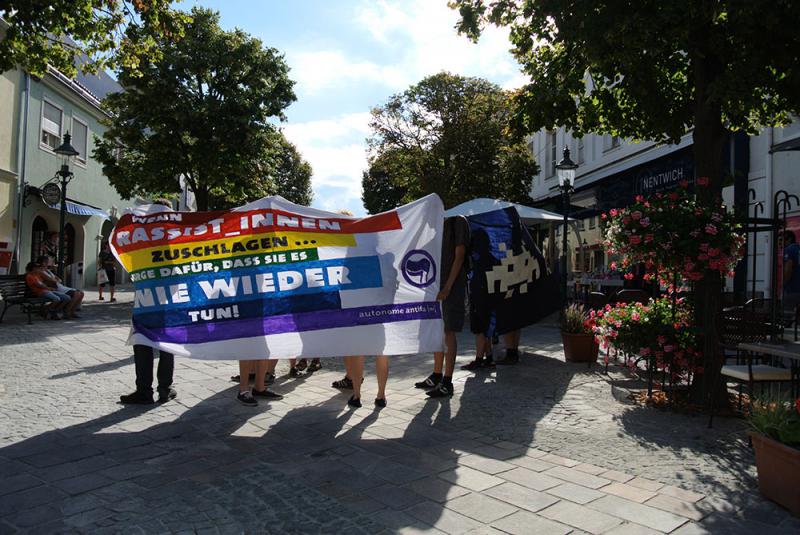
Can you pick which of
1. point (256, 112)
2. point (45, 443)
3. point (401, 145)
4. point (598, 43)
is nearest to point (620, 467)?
point (598, 43)

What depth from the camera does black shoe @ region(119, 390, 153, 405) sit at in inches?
224

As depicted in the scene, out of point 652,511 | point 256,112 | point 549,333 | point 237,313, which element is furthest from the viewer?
point 256,112

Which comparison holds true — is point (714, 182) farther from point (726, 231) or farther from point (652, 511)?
point (652, 511)

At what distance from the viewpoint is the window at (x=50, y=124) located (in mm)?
21516

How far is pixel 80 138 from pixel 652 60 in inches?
952

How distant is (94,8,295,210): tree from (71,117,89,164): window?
5.01 m

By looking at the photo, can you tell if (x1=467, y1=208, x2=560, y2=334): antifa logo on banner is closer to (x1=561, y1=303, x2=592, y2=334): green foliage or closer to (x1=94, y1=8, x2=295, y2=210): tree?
(x1=561, y1=303, x2=592, y2=334): green foliage

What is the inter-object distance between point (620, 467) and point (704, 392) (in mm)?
2009

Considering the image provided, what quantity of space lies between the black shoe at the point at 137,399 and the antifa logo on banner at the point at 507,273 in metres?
3.87

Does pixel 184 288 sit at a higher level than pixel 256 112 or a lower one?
lower

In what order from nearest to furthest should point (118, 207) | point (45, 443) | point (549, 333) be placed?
point (45, 443) < point (549, 333) < point (118, 207)

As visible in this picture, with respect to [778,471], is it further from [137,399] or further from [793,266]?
[793,266]

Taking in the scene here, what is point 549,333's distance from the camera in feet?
39.8

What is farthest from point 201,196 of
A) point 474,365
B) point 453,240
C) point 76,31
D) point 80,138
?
point 453,240
